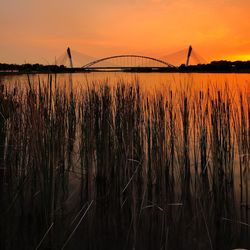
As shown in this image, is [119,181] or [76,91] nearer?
[119,181]

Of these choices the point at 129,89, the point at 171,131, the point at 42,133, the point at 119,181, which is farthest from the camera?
the point at 129,89

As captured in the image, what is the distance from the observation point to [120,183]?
3270 mm

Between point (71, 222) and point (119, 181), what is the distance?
621mm

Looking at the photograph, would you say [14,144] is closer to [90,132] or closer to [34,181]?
[34,181]

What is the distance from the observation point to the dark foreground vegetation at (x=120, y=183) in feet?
8.89

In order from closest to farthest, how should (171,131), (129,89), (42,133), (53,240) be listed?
(53,240)
(42,133)
(171,131)
(129,89)

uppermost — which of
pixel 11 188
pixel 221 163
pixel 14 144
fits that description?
pixel 14 144

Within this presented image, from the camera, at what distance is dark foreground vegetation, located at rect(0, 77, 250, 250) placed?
2.71 meters

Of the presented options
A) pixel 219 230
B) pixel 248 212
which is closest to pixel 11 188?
pixel 219 230

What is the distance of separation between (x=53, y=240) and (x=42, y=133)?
0.88m

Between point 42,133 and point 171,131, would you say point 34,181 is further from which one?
point 171,131

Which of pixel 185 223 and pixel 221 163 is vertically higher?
pixel 221 163

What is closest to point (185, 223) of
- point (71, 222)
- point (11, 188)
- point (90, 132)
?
point (71, 222)

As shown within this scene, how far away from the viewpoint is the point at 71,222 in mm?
3160
